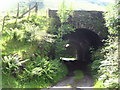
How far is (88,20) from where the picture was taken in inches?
683

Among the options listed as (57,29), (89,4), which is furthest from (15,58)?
(89,4)

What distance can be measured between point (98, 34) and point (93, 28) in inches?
31.6

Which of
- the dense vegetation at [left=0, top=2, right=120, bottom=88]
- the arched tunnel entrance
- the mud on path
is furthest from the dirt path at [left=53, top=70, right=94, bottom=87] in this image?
the arched tunnel entrance

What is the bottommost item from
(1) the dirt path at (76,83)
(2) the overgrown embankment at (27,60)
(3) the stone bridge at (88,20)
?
(1) the dirt path at (76,83)

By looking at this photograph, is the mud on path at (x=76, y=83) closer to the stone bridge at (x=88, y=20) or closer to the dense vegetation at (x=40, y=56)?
the dense vegetation at (x=40, y=56)

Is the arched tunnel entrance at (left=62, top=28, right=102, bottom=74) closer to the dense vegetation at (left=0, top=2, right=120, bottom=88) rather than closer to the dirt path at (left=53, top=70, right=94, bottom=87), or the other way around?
the dense vegetation at (left=0, top=2, right=120, bottom=88)

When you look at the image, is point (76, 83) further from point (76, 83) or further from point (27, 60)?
point (27, 60)

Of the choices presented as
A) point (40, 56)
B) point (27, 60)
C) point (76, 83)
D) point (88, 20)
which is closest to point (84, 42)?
point (88, 20)

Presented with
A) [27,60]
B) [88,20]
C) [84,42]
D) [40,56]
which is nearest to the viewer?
[27,60]

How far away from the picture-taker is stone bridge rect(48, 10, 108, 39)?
17.1 meters

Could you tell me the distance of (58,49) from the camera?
1509 centimetres

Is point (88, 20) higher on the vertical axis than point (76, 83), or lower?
higher

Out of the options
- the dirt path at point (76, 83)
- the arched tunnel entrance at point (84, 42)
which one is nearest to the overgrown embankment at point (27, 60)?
the dirt path at point (76, 83)

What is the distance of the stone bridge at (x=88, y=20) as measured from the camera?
56.1ft
